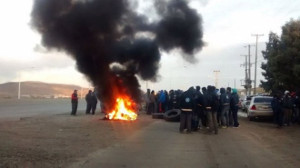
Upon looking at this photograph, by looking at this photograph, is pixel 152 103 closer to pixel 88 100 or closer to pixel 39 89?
pixel 88 100

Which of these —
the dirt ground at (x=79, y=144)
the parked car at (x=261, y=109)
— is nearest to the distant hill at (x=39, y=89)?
the parked car at (x=261, y=109)

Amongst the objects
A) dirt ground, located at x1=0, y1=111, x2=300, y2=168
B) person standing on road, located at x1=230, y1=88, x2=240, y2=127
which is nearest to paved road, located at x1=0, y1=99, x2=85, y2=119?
dirt ground, located at x1=0, y1=111, x2=300, y2=168

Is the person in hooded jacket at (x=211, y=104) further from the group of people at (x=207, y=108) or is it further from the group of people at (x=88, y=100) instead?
the group of people at (x=88, y=100)

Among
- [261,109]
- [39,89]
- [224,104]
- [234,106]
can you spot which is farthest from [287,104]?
[39,89]

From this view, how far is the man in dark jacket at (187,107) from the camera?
620 inches

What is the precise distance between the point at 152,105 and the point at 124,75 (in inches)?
233

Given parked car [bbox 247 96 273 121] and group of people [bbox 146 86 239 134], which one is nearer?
group of people [bbox 146 86 239 134]

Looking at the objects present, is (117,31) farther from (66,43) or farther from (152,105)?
(152,105)

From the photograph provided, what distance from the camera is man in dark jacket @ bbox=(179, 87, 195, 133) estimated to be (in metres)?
15.7

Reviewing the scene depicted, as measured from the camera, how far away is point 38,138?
1309 cm

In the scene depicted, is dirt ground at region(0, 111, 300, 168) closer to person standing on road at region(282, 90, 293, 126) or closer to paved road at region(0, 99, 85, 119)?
person standing on road at region(282, 90, 293, 126)

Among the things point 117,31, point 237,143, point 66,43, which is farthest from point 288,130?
point 66,43

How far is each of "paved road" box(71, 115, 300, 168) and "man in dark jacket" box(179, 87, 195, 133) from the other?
3.97ft

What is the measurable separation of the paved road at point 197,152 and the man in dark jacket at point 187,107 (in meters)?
1.21
